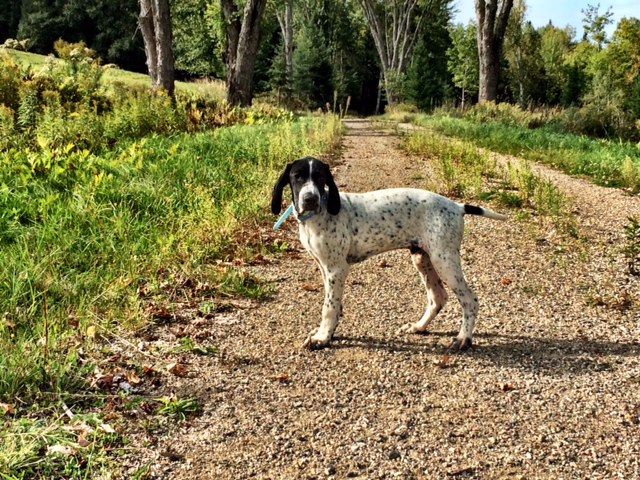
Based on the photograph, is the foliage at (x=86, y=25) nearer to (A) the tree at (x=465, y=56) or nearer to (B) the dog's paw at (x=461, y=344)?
(A) the tree at (x=465, y=56)

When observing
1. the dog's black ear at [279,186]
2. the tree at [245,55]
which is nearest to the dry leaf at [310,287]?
the dog's black ear at [279,186]

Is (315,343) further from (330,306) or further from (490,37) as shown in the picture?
(490,37)

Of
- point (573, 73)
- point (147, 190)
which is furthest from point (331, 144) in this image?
point (573, 73)

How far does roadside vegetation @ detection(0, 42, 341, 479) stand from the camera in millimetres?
2990

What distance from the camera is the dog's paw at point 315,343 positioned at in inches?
161

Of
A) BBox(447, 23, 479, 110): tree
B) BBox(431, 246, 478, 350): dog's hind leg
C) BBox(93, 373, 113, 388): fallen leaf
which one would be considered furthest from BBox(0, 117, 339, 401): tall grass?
BBox(447, 23, 479, 110): tree

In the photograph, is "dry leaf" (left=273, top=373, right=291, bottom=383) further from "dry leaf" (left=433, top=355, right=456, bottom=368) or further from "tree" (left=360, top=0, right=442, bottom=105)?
"tree" (left=360, top=0, right=442, bottom=105)

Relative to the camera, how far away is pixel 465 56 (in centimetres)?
5503

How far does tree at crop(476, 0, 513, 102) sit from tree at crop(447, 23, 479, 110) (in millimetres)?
29382

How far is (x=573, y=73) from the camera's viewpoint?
6084cm

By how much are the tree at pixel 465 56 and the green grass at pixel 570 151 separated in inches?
1481

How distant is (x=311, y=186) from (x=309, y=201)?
0.40 ft

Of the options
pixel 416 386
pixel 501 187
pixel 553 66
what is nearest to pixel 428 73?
pixel 553 66

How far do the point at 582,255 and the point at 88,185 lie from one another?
5.31 metres
